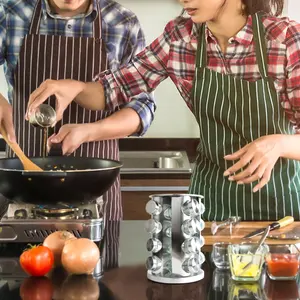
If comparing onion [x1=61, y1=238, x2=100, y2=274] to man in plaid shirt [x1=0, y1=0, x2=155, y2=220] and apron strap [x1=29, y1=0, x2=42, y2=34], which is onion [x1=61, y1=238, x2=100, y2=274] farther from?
apron strap [x1=29, y1=0, x2=42, y2=34]

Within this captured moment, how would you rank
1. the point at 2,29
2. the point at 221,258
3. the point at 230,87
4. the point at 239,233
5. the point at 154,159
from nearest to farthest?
the point at 221,258
the point at 239,233
the point at 230,87
the point at 2,29
the point at 154,159

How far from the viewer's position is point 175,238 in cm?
153

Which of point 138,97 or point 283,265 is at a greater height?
point 138,97

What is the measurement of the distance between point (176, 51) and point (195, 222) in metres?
1.04

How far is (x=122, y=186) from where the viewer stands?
355 centimetres

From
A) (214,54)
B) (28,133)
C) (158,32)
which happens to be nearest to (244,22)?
(214,54)

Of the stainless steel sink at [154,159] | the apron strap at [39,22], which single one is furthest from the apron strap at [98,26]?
the stainless steel sink at [154,159]

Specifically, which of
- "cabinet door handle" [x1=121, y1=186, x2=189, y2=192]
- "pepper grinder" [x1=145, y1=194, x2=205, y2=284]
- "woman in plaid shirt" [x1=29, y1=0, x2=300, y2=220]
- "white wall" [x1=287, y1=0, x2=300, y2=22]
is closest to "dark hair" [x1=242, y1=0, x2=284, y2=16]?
"woman in plaid shirt" [x1=29, y1=0, x2=300, y2=220]

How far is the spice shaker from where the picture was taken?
2.39 m

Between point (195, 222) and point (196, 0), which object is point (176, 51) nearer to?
point (196, 0)

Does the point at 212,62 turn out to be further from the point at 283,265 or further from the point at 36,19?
the point at 283,265

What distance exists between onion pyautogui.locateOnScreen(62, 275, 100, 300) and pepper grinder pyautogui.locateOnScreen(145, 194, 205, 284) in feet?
0.44

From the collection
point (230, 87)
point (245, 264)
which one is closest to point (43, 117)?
point (230, 87)

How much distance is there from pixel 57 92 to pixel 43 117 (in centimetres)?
15
